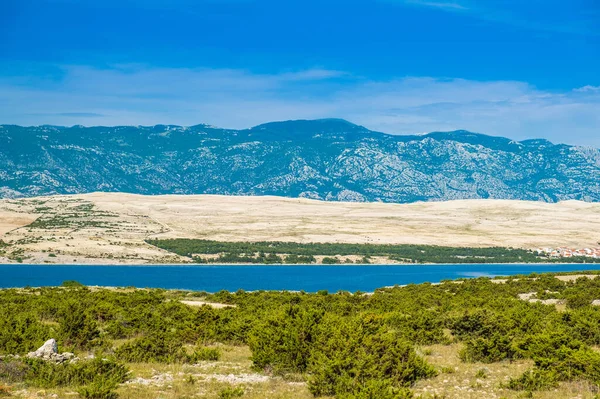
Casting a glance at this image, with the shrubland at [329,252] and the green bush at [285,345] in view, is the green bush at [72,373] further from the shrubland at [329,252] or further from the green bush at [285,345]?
the shrubland at [329,252]

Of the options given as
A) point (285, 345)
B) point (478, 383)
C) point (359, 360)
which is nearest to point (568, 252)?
point (478, 383)

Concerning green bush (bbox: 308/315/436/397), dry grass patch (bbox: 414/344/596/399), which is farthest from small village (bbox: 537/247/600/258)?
green bush (bbox: 308/315/436/397)

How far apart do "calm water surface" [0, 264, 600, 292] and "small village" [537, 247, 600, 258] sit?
14.6 m

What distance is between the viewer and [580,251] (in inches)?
6944

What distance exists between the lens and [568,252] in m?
175

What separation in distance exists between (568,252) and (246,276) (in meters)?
94.4

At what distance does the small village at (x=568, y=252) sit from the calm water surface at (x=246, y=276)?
14.6 meters

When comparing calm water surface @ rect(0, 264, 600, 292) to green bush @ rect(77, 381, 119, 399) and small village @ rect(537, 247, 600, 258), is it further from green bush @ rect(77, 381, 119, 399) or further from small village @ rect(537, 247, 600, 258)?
green bush @ rect(77, 381, 119, 399)

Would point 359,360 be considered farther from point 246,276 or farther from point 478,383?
point 246,276

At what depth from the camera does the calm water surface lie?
10325cm

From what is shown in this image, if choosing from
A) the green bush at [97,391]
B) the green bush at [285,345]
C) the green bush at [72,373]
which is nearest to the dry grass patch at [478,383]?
the green bush at [285,345]

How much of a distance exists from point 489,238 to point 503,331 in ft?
581

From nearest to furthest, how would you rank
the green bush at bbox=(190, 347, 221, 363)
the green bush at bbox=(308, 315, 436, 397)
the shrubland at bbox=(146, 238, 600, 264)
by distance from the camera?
the green bush at bbox=(308, 315, 436, 397), the green bush at bbox=(190, 347, 221, 363), the shrubland at bbox=(146, 238, 600, 264)

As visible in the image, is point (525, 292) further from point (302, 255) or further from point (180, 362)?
point (302, 255)
